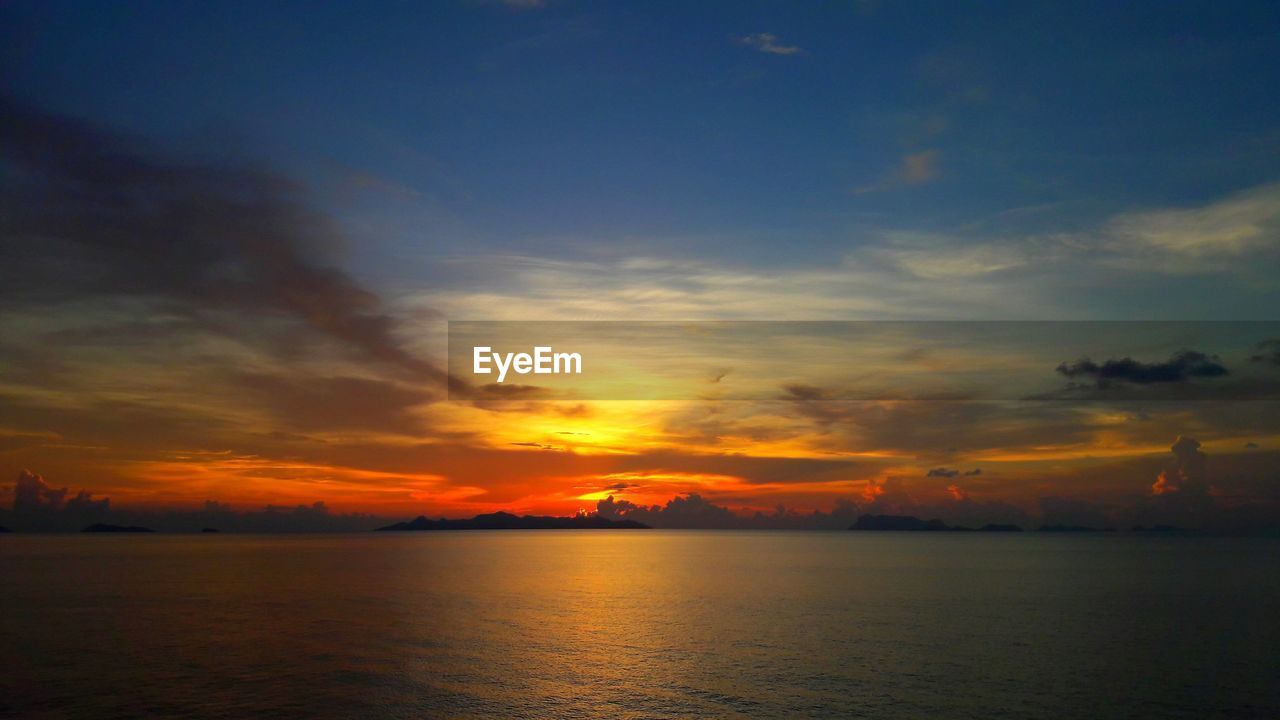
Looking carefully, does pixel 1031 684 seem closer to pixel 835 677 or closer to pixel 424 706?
pixel 835 677

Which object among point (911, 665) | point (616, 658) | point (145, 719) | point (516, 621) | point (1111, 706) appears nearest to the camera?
point (145, 719)

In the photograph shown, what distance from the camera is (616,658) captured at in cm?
6269

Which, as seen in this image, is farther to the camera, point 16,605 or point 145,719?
point 16,605

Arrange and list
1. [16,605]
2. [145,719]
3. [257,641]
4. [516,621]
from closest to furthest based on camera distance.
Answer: [145,719] → [257,641] → [516,621] → [16,605]

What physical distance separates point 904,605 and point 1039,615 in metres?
14.6

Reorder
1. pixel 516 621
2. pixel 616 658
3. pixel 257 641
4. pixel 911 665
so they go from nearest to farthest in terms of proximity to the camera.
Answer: pixel 911 665 → pixel 616 658 → pixel 257 641 → pixel 516 621

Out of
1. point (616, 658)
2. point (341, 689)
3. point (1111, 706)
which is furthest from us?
point (616, 658)

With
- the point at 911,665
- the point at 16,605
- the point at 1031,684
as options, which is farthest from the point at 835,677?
the point at 16,605

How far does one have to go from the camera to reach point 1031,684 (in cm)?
5250

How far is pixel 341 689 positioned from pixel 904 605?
67.2 meters

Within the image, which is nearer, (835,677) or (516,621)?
(835,677)

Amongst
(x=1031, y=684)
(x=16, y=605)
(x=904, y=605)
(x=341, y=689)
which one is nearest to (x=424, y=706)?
(x=341, y=689)

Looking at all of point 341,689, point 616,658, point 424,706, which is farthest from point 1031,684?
point 341,689

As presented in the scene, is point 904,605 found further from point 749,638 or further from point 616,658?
point 616,658
